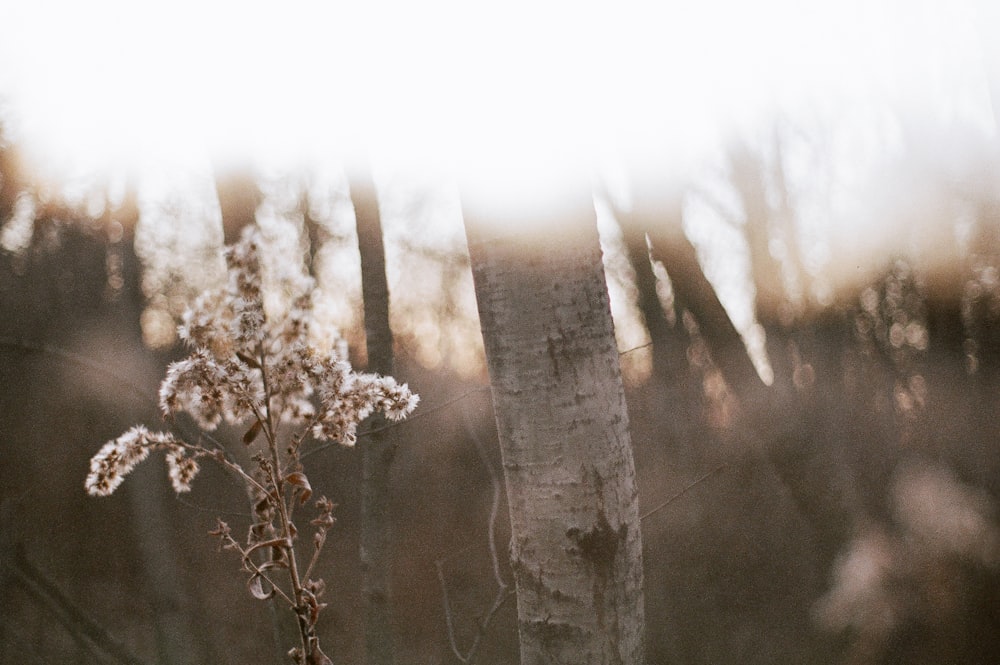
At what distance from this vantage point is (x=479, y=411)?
353 inches

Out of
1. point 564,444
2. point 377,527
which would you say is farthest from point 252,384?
point 377,527

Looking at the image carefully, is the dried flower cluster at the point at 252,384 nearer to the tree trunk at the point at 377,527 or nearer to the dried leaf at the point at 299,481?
the dried leaf at the point at 299,481

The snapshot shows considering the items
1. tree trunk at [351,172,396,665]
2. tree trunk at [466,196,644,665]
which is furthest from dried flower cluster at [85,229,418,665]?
tree trunk at [351,172,396,665]

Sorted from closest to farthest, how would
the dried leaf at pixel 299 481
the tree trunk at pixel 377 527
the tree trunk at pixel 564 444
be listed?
the dried leaf at pixel 299 481
the tree trunk at pixel 564 444
the tree trunk at pixel 377 527

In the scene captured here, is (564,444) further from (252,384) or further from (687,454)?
(687,454)

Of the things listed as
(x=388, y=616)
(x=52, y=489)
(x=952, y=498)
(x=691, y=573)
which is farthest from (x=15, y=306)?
(x=952, y=498)

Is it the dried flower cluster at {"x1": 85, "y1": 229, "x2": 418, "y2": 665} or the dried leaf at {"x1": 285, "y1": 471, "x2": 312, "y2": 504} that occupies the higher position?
the dried flower cluster at {"x1": 85, "y1": 229, "x2": 418, "y2": 665}

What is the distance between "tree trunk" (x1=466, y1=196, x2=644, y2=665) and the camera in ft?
4.61

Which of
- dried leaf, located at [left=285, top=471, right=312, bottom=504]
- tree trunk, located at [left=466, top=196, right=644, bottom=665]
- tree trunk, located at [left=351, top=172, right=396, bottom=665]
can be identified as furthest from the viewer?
tree trunk, located at [left=351, top=172, right=396, bottom=665]

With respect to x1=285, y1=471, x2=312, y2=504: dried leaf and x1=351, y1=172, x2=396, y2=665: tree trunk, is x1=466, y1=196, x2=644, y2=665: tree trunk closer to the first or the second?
x1=285, y1=471, x2=312, y2=504: dried leaf

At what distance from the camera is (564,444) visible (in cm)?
141

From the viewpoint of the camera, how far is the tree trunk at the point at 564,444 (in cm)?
141

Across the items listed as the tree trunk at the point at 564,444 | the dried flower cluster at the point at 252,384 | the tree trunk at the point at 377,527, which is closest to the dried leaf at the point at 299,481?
the dried flower cluster at the point at 252,384

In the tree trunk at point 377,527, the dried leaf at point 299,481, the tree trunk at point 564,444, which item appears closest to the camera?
the dried leaf at point 299,481
